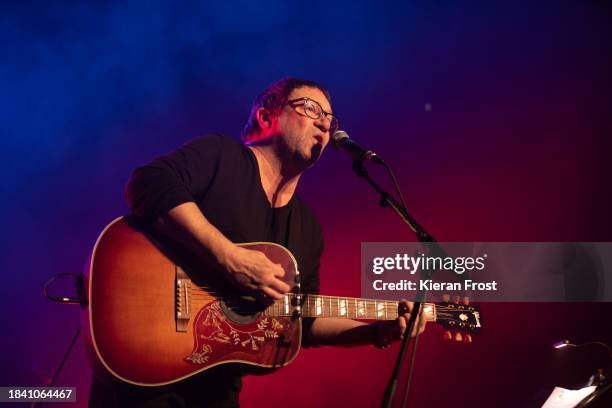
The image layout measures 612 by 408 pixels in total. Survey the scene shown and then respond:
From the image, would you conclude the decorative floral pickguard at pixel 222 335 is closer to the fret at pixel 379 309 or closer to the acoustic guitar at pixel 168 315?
the acoustic guitar at pixel 168 315

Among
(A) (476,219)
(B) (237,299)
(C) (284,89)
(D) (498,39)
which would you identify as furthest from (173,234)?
(D) (498,39)

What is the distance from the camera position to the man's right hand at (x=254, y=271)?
2479 mm

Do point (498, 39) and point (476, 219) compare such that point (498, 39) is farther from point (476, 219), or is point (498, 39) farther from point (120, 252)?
point (120, 252)

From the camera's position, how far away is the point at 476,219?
4.15 meters

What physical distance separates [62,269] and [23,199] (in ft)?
1.81

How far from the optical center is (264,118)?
333 centimetres

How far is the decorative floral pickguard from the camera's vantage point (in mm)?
2400

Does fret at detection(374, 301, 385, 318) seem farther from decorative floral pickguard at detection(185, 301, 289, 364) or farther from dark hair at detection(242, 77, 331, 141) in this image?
dark hair at detection(242, 77, 331, 141)

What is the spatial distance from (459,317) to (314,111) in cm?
143

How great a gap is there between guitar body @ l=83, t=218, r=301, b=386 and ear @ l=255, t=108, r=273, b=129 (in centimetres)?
93

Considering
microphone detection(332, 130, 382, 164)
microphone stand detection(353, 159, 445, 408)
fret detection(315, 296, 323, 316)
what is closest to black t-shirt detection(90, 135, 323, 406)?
fret detection(315, 296, 323, 316)

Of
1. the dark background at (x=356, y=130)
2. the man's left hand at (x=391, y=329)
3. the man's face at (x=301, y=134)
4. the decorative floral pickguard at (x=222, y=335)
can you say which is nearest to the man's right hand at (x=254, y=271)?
the decorative floral pickguard at (x=222, y=335)

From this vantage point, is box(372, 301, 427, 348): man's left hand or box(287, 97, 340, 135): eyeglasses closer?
box(372, 301, 427, 348): man's left hand

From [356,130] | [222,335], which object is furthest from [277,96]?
[222,335]
